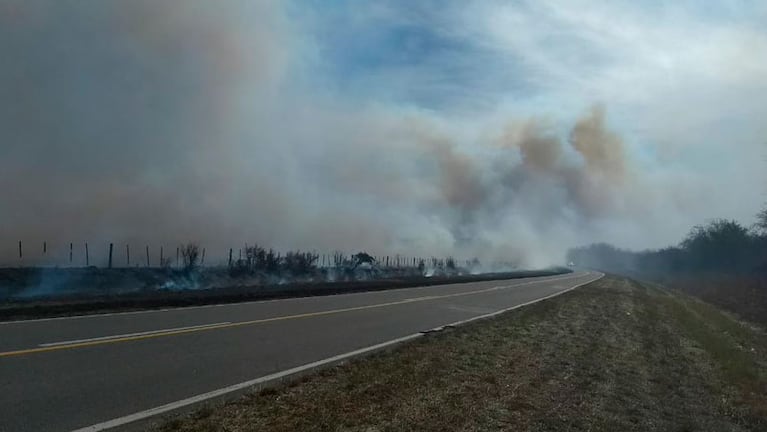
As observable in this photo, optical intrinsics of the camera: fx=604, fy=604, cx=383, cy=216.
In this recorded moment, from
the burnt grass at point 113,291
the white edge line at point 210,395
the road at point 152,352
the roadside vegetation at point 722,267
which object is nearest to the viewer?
the white edge line at point 210,395

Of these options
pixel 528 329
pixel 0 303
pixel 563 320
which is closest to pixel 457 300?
pixel 563 320

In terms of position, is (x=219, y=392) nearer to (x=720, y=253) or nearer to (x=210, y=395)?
(x=210, y=395)

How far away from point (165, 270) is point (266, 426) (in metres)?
24.0

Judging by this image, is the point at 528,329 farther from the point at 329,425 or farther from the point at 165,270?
the point at 165,270

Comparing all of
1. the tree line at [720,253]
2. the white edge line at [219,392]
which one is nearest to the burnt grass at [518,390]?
the white edge line at [219,392]

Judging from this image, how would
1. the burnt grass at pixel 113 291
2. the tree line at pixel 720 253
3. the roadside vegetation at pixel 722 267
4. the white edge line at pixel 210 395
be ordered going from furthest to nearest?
the tree line at pixel 720 253
the roadside vegetation at pixel 722 267
the burnt grass at pixel 113 291
the white edge line at pixel 210 395

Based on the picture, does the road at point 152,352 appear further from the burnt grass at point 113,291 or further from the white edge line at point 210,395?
the burnt grass at point 113,291

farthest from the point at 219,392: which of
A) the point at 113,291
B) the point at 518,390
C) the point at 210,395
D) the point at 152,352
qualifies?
the point at 113,291

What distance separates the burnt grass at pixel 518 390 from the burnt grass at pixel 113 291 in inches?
306

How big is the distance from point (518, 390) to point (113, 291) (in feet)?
60.2

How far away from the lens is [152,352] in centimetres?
871

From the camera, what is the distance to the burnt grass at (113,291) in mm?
14023

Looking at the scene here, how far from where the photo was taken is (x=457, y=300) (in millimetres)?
22578

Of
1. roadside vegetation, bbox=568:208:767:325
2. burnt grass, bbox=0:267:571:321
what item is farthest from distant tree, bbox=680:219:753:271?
burnt grass, bbox=0:267:571:321
